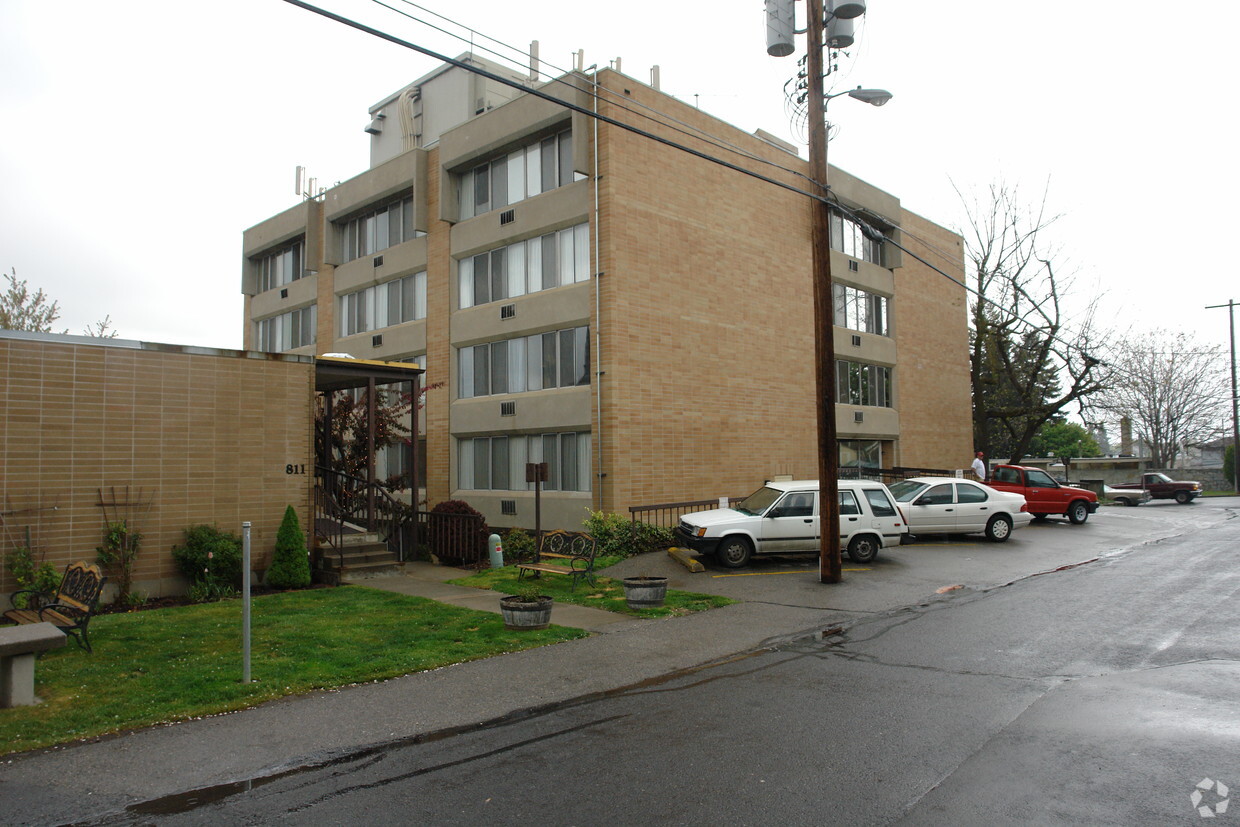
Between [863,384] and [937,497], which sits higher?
[863,384]

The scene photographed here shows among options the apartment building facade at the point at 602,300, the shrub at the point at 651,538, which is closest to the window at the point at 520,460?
the apartment building facade at the point at 602,300

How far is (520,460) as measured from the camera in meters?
22.4

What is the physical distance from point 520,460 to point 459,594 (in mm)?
8952

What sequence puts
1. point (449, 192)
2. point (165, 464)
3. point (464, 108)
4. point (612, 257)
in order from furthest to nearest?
point (464, 108), point (449, 192), point (612, 257), point (165, 464)

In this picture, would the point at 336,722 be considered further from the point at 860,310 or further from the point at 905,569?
the point at 860,310

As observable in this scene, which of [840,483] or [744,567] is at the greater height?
[840,483]

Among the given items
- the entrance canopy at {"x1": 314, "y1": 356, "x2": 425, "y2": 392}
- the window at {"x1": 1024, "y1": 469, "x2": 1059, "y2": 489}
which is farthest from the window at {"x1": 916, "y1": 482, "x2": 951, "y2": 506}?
the entrance canopy at {"x1": 314, "y1": 356, "x2": 425, "y2": 392}

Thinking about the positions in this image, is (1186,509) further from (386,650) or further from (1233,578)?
(386,650)

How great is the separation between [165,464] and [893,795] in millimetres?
12160

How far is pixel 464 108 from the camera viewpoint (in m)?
30.4

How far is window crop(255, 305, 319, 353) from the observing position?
31.5 m

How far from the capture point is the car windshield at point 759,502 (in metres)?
16.9

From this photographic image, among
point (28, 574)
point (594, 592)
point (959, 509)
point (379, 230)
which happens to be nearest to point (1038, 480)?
point (959, 509)

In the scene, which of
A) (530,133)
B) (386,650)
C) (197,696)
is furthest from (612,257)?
(197,696)
